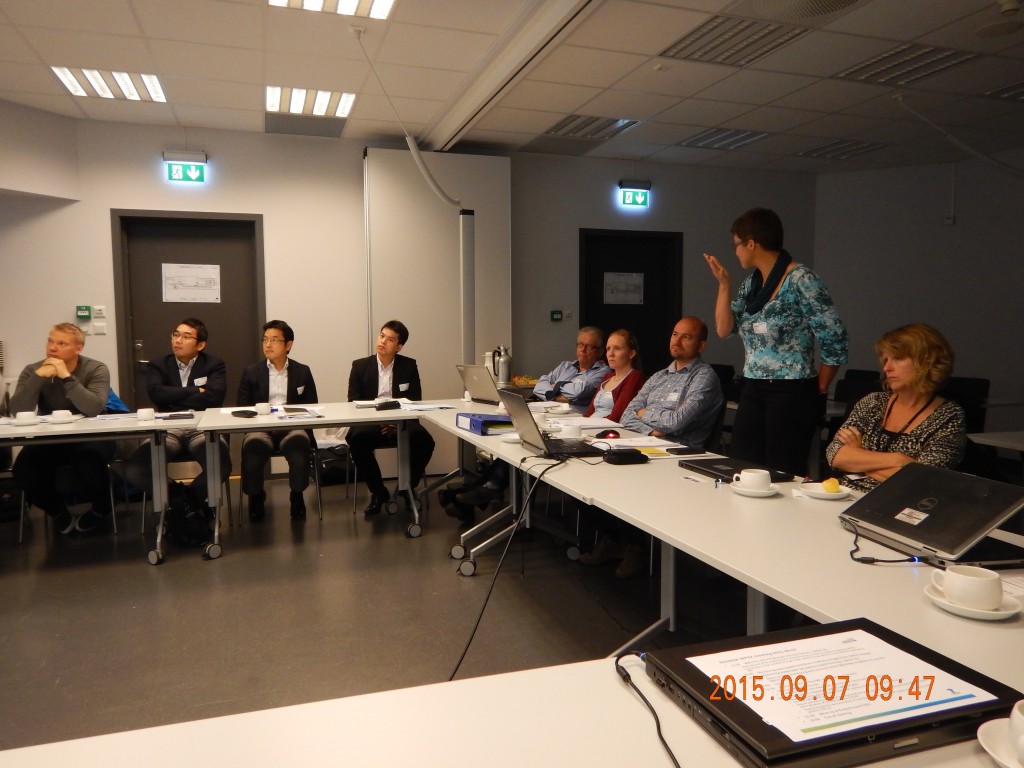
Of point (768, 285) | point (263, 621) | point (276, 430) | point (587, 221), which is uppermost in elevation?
point (587, 221)

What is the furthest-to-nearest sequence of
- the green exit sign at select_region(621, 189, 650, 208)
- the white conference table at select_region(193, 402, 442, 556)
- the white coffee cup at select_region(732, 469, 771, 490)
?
the green exit sign at select_region(621, 189, 650, 208) → the white conference table at select_region(193, 402, 442, 556) → the white coffee cup at select_region(732, 469, 771, 490)

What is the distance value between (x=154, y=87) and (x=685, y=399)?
145 inches

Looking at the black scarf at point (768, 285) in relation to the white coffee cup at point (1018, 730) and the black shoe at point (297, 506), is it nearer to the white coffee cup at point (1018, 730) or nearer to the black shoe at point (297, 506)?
the white coffee cup at point (1018, 730)

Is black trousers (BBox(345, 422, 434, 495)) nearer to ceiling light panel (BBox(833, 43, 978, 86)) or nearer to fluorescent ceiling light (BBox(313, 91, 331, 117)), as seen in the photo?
fluorescent ceiling light (BBox(313, 91, 331, 117))

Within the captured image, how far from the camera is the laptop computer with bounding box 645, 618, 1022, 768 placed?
74 cm

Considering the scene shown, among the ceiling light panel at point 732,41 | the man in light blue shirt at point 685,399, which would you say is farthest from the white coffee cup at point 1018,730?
the ceiling light panel at point 732,41

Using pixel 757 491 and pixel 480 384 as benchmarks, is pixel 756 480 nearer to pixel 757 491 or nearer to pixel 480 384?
pixel 757 491

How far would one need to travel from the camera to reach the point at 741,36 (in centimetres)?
350

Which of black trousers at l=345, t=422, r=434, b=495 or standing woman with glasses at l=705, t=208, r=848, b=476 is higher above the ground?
standing woman with glasses at l=705, t=208, r=848, b=476

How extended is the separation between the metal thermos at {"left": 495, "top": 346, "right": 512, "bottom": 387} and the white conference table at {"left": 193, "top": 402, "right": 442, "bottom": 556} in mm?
1453

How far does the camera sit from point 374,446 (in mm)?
4355

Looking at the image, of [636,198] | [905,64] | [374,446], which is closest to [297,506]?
[374,446]

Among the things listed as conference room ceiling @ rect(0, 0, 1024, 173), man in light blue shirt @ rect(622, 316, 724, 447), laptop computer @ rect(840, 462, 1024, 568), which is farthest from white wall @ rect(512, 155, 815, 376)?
laptop computer @ rect(840, 462, 1024, 568)

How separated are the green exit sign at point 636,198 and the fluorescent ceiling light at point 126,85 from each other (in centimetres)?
380
